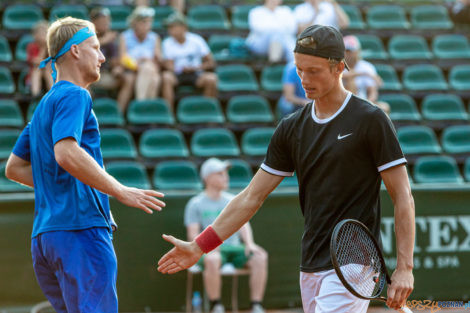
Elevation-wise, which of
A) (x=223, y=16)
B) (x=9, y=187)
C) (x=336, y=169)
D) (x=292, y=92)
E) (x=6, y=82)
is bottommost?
(x=9, y=187)

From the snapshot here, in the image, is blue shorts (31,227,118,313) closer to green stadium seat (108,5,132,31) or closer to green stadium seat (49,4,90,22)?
green stadium seat (49,4,90,22)

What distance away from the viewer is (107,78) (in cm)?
1052

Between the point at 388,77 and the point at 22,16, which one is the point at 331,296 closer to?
the point at 388,77

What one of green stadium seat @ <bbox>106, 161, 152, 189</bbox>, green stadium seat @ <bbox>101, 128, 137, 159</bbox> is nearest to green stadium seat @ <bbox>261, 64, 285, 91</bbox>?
green stadium seat @ <bbox>101, 128, 137, 159</bbox>

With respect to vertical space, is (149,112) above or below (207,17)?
below

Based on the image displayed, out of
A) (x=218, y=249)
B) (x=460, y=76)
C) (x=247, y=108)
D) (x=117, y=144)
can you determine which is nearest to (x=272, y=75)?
→ (x=247, y=108)

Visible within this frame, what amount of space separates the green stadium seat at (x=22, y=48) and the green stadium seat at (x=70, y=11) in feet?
2.09

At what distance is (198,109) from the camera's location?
1065 centimetres

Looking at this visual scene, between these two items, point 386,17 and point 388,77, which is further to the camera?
point 386,17

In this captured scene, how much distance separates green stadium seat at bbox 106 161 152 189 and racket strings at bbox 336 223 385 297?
5.90 metres

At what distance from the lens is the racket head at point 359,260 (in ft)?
10.4

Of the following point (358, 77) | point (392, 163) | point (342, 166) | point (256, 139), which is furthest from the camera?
point (358, 77)

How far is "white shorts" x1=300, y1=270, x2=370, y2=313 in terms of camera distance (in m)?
3.32

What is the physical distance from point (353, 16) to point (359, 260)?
10.9 m
